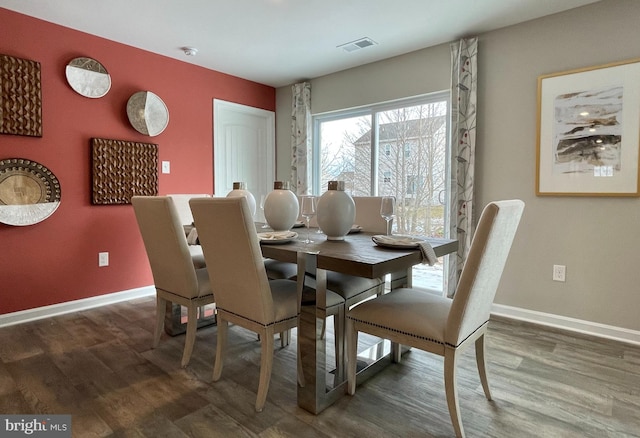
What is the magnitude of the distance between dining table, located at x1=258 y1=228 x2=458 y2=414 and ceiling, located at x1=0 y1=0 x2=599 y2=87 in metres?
1.86

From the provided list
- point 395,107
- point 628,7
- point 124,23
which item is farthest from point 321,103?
point 628,7

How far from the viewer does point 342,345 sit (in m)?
1.94

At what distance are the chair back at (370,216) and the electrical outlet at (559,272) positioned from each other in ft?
4.79

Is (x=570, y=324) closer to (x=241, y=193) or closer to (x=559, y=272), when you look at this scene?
(x=559, y=272)

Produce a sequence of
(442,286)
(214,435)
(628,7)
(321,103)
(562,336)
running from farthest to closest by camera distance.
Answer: (321,103) → (442,286) → (562,336) → (628,7) → (214,435)

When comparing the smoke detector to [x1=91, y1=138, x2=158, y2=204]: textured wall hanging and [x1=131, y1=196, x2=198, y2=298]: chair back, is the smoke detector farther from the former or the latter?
[x1=131, y1=196, x2=198, y2=298]: chair back

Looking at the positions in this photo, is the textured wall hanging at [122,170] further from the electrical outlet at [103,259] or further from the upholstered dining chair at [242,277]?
the upholstered dining chair at [242,277]

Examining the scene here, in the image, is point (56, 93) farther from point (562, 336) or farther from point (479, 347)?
point (562, 336)

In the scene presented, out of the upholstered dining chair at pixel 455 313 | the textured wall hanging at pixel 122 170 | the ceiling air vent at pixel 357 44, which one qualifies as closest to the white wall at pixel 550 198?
the ceiling air vent at pixel 357 44

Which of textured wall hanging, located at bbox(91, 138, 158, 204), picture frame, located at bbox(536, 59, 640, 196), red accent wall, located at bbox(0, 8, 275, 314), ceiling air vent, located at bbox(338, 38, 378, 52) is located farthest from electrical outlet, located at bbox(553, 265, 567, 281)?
textured wall hanging, located at bbox(91, 138, 158, 204)

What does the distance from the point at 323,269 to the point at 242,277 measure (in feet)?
1.33

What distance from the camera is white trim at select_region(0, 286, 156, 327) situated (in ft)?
9.36

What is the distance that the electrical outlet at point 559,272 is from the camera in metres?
2.82

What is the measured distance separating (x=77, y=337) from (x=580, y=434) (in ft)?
9.89
